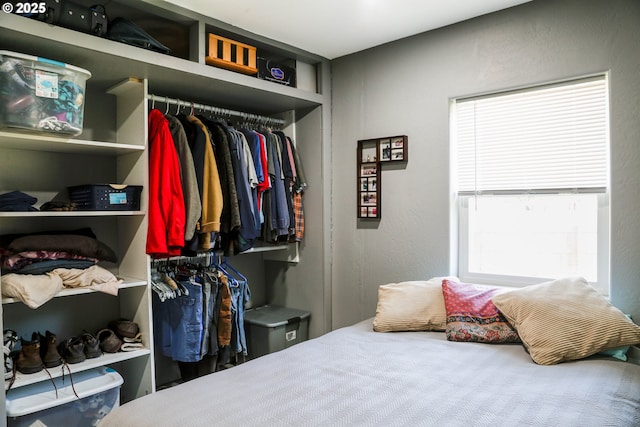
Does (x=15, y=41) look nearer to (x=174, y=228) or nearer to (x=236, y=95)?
(x=174, y=228)

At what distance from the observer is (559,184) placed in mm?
2582

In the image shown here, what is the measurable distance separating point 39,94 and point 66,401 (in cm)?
144

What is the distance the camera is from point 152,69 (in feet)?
8.04

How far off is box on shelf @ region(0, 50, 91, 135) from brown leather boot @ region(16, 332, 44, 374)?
1.05 m

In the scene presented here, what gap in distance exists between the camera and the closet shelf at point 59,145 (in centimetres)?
208

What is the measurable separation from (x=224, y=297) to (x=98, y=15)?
173 centimetres

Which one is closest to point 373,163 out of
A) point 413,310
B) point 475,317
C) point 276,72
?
point 276,72

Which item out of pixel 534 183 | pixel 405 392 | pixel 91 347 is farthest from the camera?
pixel 534 183

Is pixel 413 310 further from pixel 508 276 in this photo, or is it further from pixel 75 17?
pixel 75 17

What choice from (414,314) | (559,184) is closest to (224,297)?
(414,314)

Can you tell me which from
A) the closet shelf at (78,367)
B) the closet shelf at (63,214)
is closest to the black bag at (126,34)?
the closet shelf at (63,214)

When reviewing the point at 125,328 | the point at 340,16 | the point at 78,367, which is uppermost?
the point at 340,16

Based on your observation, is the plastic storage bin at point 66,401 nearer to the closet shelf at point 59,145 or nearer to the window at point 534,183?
the closet shelf at point 59,145

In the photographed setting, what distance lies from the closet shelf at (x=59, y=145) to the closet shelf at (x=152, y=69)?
16.0 inches
